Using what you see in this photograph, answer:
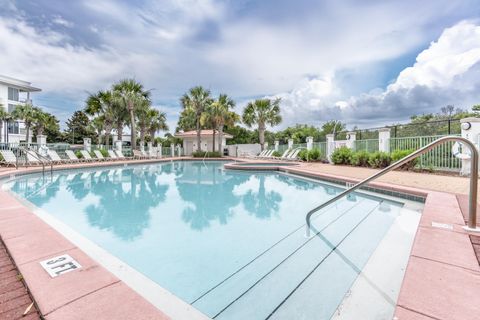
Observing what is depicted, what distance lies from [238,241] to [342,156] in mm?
11125

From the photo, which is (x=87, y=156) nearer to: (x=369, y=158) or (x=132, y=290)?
(x=369, y=158)

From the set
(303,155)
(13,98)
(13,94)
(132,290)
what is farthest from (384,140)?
(13,94)

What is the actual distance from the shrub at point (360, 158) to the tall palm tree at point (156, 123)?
25.8 m


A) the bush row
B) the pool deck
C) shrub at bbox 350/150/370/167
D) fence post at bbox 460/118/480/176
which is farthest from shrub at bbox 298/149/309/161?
the pool deck

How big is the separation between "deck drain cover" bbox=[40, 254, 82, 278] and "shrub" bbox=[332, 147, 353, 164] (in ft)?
42.3

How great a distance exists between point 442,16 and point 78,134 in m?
53.9

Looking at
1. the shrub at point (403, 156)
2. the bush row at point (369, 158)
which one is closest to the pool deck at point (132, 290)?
the shrub at point (403, 156)

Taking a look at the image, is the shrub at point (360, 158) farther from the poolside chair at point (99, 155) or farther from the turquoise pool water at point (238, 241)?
the poolside chair at point (99, 155)

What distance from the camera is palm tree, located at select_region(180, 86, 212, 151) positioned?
23.1 metres

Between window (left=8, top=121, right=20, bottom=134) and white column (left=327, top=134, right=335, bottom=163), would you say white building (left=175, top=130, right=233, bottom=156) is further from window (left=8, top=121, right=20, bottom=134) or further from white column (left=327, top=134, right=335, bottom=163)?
window (left=8, top=121, right=20, bottom=134)

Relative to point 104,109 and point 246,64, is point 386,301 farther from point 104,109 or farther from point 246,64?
point 104,109

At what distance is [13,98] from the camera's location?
3319 centimetres

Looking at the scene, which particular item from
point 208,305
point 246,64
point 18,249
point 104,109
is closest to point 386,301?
point 208,305

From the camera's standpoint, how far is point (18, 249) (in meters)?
2.52
